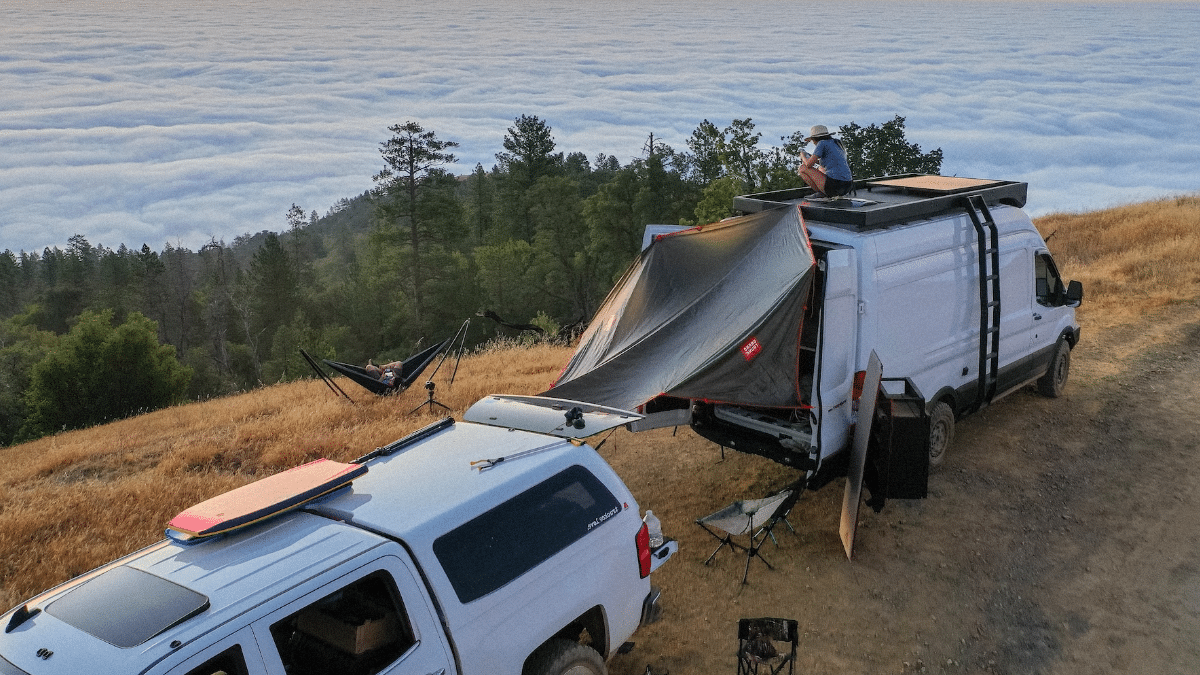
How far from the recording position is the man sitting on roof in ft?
31.2

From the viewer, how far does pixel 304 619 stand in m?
4.24

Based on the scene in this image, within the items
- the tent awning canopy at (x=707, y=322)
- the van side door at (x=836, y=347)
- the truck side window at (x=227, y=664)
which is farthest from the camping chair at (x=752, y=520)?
the truck side window at (x=227, y=664)

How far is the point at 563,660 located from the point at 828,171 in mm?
6896

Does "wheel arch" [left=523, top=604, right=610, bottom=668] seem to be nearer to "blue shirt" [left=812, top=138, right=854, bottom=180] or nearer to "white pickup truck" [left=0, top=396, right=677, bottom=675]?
"white pickup truck" [left=0, top=396, right=677, bottom=675]

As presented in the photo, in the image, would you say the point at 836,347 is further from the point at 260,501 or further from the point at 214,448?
the point at 214,448

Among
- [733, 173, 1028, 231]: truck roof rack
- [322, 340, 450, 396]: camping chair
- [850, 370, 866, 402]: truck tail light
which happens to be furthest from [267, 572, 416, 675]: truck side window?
[322, 340, 450, 396]: camping chair

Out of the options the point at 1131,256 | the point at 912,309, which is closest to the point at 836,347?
the point at 912,309

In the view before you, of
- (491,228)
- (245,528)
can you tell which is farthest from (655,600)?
(491,228)

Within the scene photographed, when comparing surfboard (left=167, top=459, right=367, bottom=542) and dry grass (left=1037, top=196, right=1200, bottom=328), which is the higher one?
surfboard (left=167, top=459, right=367, bottom=542)

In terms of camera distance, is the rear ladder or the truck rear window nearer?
the truck rear window

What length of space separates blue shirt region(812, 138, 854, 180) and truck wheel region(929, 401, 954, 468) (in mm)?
2915

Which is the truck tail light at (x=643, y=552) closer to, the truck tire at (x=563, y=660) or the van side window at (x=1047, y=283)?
the truck tire at (x=563, y=660)

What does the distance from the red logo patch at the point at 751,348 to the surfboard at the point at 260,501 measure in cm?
390

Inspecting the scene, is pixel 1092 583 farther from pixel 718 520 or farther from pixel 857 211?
pixel 857 211
